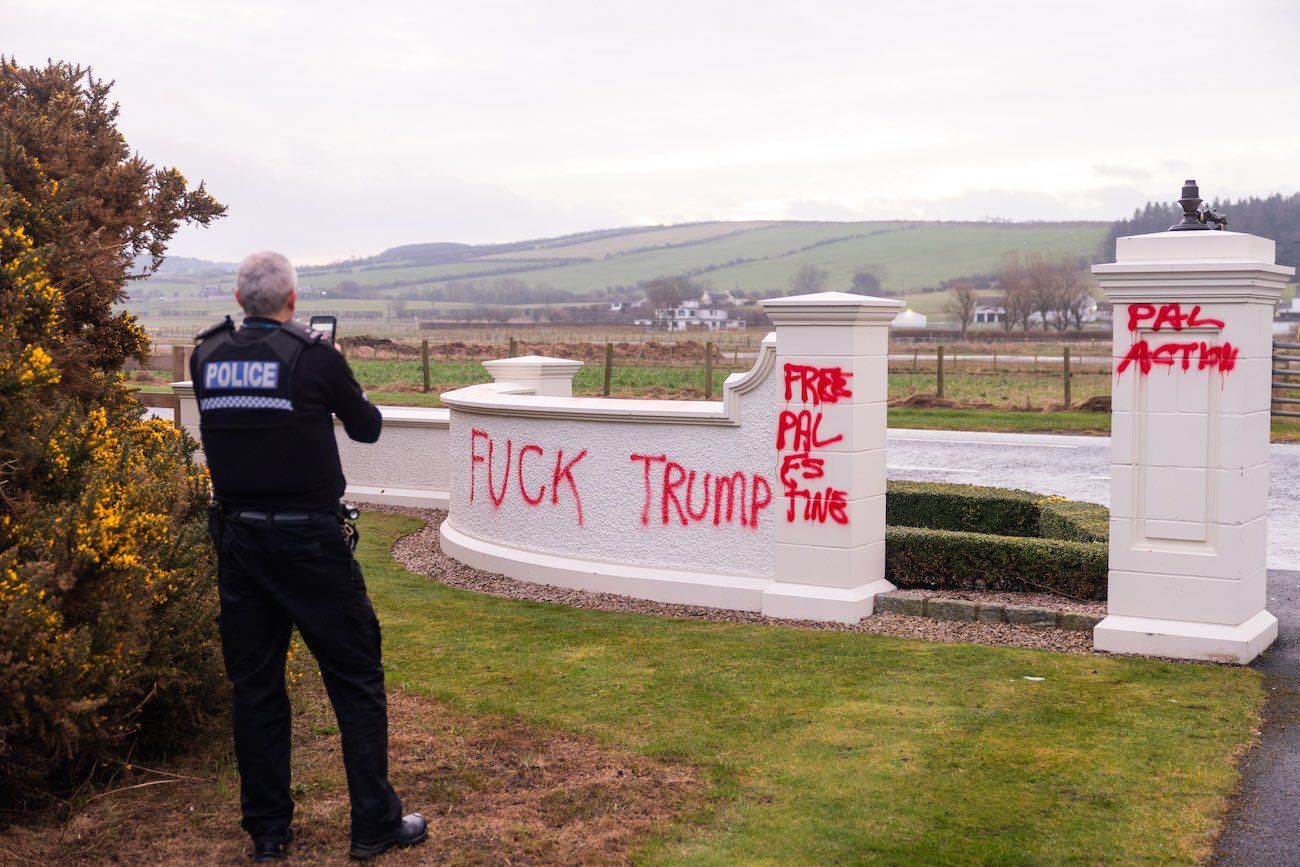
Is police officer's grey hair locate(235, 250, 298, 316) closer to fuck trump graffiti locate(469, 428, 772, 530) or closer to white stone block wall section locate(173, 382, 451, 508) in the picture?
fuck trump graffiti locate(469, 428, 772, 530)

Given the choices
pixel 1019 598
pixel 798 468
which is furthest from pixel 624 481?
pixel 1019 598

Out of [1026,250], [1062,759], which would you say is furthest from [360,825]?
[1026,250]

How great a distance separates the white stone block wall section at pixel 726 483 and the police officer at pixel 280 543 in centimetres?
472

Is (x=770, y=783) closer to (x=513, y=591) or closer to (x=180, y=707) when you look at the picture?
(x=180, y=707)

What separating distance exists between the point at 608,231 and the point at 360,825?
606 ft

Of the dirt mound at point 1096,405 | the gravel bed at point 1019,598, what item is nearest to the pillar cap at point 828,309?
the gravel bed at point 1019,598

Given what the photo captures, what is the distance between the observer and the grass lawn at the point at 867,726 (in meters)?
4.95

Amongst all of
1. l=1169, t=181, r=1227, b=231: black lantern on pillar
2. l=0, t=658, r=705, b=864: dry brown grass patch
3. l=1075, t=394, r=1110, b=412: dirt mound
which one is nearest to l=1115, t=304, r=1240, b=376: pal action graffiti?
l=1169, t=181, r=1227, b=231: black lantern on pillar

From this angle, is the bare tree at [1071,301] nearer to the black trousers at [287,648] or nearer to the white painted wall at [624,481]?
the white painted wall at [624,481]

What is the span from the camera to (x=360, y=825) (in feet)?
15.0

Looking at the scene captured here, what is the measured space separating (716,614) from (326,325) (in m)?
4.95

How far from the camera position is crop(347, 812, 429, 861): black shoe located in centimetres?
458

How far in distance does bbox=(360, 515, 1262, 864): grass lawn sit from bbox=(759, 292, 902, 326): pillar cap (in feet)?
6.95

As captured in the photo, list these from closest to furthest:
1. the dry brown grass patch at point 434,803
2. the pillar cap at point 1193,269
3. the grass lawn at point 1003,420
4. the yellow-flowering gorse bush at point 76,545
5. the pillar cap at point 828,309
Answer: the yellow-flowering gorse bush at point 76,545 < the dry brown grass patch at point 434,803 < the pillar cap at point 1193,269 < the pillar cap at point 828,309 < the grass lawn at point 1003,420
